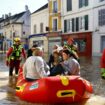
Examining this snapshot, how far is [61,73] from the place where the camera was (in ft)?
31.4

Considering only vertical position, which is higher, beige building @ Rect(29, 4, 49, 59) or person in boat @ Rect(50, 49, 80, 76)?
beige building @ Rect(29, 4, 49, 59)

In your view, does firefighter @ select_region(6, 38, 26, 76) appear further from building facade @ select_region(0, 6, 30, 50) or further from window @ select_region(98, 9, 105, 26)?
building facade @ select_region(0, 6, 30, 50)

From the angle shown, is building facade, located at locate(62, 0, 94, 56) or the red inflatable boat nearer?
the red inflatable boat

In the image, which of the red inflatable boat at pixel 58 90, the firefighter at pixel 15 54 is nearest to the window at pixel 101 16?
the firefighter at pixel 15 54

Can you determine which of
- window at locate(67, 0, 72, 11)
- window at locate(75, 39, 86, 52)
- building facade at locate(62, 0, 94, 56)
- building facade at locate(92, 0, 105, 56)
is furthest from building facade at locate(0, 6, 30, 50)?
building facade at locate(92, 0, 105, 56)

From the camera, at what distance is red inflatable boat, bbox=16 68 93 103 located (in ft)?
29.4

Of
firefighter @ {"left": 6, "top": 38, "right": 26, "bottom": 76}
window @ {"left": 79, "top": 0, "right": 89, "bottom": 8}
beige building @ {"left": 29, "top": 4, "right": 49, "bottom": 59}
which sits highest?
window @ {"left": 79, "top": 0, "right": 89, "bottom": 8}

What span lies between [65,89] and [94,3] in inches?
1408

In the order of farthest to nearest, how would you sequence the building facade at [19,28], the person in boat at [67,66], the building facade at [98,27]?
the building facade at [19,28]
the building facade at [98,27]
the person in boat at [67,66]

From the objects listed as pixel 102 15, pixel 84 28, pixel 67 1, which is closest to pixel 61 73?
pixel 102 15

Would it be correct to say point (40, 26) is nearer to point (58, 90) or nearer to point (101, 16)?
point (101, 16)

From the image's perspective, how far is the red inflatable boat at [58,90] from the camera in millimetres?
8969

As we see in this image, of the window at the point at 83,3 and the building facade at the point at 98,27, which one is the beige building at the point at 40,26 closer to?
the window at the point at 83,3

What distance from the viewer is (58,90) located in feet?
29.5
